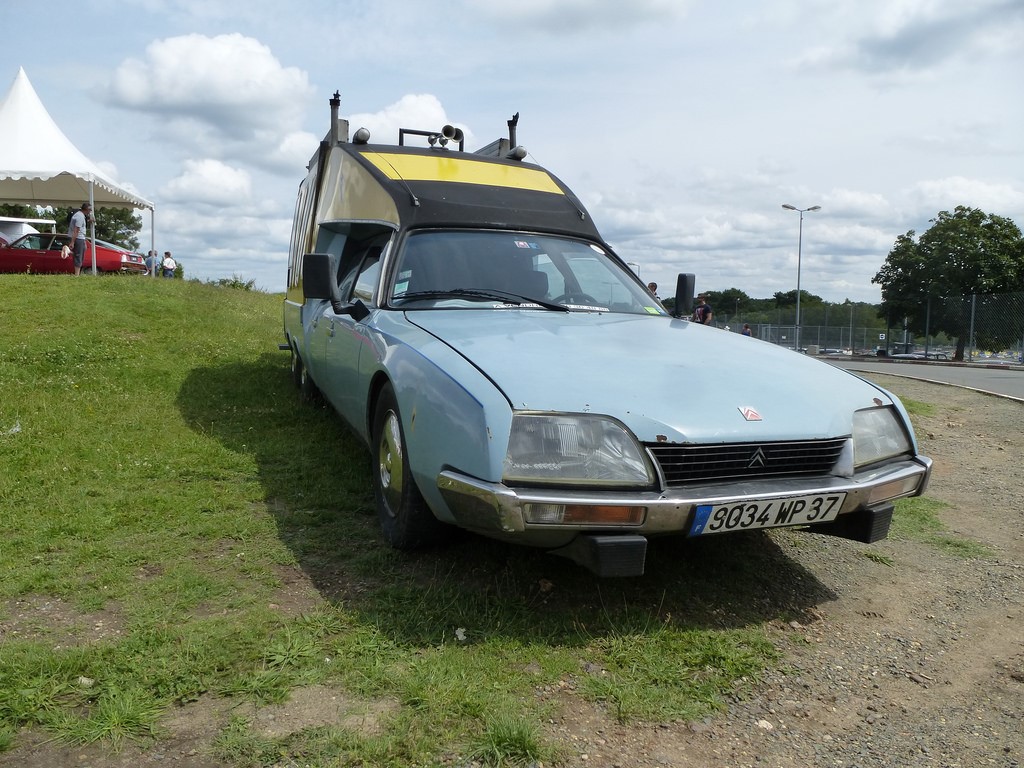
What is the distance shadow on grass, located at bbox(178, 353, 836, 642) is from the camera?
3.20 meters

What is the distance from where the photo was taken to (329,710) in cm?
254

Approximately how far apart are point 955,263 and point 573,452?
42.2 meters

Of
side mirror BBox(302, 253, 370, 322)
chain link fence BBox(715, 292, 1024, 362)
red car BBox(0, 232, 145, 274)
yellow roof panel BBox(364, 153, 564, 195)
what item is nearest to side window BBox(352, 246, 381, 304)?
side mirror BBox(302, 253, 370, 322)

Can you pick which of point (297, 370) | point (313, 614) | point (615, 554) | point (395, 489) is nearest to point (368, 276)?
point (395, 489)

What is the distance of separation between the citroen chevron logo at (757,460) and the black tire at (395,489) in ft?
4.34

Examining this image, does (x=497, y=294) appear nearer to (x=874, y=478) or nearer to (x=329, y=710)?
(x=874, y=478)

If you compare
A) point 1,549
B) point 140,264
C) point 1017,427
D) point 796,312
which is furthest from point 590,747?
point 796,312

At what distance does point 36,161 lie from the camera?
57.6ft

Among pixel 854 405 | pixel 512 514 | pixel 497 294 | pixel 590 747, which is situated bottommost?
pixel 590 747

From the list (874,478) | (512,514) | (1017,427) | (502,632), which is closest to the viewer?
(512,514)

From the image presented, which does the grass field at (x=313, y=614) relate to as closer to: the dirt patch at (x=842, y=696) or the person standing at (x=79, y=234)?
the dirt patch at (x=842, y=696)

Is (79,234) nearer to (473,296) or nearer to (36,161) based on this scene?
(36,161)

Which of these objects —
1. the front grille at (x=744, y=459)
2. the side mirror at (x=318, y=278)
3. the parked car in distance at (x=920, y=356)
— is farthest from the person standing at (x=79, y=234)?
the parked car in distance at (x=920, y=356)

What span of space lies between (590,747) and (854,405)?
6.00 feet
